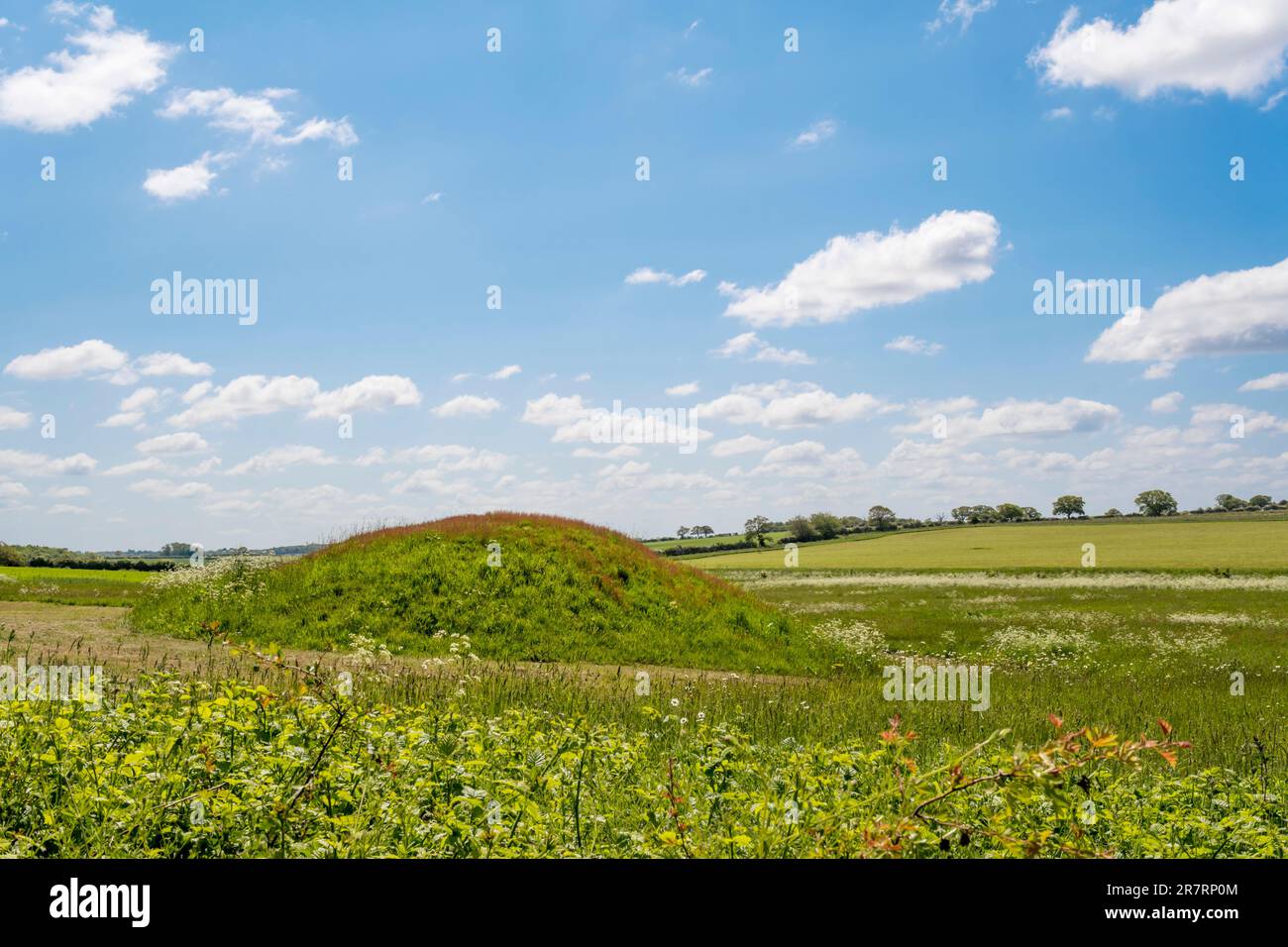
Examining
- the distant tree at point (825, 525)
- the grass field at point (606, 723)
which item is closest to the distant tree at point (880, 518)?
the distant tree at point (825, 525)

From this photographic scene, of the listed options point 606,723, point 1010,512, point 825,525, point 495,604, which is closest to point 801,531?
point 825,525

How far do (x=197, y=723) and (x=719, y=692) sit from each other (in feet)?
35.9

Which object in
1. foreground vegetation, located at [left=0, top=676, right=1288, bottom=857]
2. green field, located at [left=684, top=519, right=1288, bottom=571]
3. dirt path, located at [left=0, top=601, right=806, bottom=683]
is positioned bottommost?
green field, located at [left=684, top=519, right=1288, bottom=571]

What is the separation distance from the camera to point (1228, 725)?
16.3 metres

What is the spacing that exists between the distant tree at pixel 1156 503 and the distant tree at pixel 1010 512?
20.9 metres

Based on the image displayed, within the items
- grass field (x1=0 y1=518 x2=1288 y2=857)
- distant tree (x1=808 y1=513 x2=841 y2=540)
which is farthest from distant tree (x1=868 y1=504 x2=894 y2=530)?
grass field (x1=0 y1=518 x2=1288 y2=857)

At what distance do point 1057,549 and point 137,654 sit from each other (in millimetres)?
97106

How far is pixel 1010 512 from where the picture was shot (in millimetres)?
166125

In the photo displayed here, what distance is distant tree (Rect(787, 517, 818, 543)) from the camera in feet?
465

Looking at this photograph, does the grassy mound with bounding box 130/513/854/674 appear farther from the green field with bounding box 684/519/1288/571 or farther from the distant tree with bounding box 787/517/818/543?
the distant tree with bounding box 787/517/818/543

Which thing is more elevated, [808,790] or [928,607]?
[808,790]

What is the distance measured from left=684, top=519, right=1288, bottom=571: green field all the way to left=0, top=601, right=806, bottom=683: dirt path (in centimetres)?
3738

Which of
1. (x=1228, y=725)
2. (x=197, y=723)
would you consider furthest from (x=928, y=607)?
(x=197, y=723)

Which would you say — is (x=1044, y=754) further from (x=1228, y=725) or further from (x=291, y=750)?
(x=1228, y=725)
